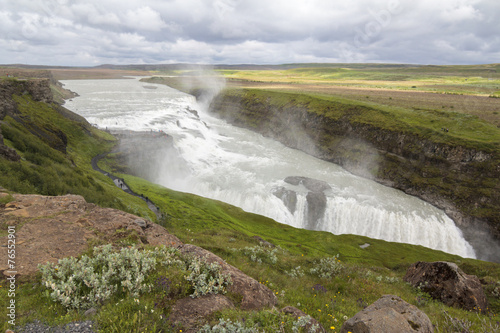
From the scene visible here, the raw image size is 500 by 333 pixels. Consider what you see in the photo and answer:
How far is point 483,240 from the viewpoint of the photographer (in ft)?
141

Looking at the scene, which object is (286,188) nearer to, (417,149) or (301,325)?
(417,149)

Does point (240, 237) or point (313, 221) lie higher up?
point (240, 237)

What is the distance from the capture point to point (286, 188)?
51031 mm

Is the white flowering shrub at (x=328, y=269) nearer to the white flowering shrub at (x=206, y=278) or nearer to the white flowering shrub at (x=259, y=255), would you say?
the white flowering shrub at (x=259, y=255)

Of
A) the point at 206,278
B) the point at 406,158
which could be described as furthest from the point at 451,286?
the point at 406,158

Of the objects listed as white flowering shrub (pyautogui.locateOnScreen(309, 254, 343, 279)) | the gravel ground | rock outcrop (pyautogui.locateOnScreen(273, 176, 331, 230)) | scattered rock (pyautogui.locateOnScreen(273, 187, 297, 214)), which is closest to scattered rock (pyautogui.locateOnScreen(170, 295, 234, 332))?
the gravel ground

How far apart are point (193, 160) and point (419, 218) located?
50159 millimetres

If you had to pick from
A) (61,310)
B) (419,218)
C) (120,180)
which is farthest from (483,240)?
(120,180)

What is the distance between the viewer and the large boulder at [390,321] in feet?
21.0

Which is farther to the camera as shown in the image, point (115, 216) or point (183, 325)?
point (115, 216)

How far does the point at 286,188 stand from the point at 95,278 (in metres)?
45.7

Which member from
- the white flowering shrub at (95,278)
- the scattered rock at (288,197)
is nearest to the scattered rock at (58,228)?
the white flowering shrub at (95,278)

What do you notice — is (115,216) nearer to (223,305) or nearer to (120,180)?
(223,305)

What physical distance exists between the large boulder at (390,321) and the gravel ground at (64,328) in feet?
21.2
